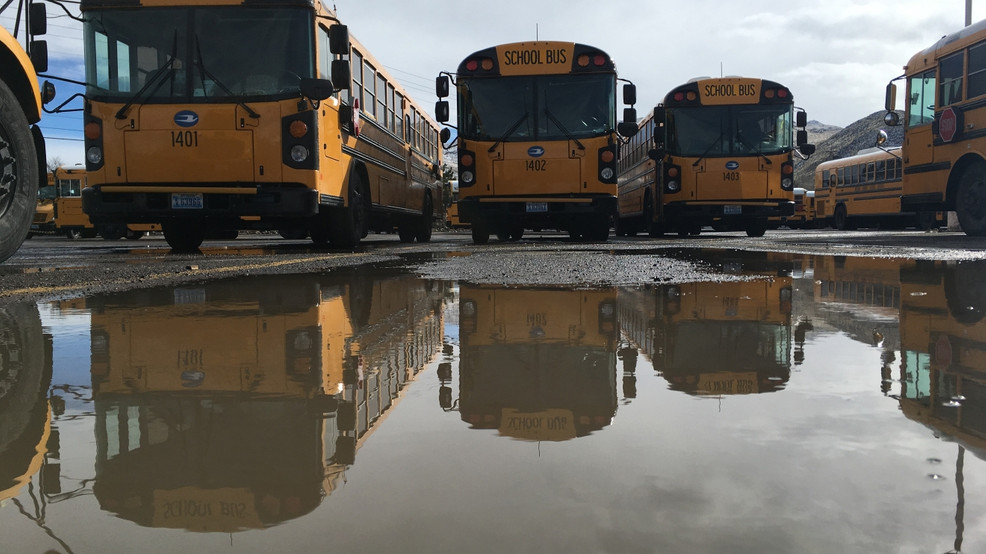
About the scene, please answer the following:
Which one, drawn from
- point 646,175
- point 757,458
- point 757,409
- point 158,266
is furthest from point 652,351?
point 646,175

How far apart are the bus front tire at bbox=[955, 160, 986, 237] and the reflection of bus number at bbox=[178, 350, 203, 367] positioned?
1179 centimetres

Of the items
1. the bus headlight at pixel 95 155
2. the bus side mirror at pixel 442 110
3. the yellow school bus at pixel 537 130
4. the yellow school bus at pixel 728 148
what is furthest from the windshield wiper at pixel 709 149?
the bus headlight at pixel 95 155

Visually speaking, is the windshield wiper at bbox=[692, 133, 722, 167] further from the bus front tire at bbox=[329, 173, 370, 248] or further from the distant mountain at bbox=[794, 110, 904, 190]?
the distant mountain at bbox=[794, 110, 904, 190]

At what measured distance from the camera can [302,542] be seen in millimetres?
1090

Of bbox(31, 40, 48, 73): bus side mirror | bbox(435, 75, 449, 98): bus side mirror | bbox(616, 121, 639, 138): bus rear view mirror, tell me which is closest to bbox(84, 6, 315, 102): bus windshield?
bbox(31, 40, 48, 73): bus side mirror

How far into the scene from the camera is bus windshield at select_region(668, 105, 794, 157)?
15391 mm

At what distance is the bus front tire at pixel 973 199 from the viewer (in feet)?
37.4

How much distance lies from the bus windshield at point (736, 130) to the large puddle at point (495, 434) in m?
12.9

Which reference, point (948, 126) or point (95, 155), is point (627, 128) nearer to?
point (948, 126)

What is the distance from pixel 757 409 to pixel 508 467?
67cm

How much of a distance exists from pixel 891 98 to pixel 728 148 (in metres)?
3.37

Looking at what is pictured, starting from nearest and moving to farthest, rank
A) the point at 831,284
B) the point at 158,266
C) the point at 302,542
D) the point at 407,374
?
the point at 302,542
the point at 407,374
the point at 831,284
the point at 158,266

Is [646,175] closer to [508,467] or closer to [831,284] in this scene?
[831,284]

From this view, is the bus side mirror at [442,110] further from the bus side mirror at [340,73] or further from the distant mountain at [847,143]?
the distant mountain at [847,143]
